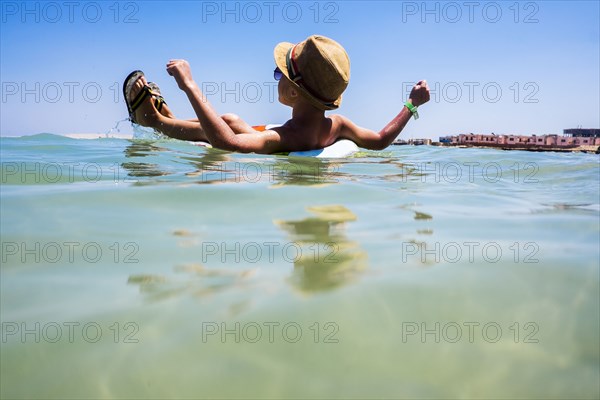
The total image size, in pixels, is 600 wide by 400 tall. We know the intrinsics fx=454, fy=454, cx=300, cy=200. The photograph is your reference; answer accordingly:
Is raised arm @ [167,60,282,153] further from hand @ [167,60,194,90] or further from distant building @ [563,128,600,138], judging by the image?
distant building @ [563,128,600,138]

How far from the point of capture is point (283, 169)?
3529 millimetres

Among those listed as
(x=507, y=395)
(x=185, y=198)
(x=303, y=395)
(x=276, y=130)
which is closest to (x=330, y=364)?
(x=303, y=395)

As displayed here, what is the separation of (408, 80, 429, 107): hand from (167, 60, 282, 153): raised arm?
6.97 ft

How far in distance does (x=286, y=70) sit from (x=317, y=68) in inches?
13.2

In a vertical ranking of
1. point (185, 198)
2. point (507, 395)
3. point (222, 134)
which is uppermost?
point (222, 134)

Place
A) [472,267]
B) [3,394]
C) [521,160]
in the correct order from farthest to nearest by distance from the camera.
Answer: [521,160]
[472,267]
[3,394]

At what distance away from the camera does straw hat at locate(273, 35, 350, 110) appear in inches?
165

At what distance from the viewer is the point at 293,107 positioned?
4.75 m

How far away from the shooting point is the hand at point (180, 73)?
384 cm

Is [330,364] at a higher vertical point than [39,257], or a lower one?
lower

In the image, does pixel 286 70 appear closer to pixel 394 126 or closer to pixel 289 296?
pixel 394 126

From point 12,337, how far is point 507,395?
108cm

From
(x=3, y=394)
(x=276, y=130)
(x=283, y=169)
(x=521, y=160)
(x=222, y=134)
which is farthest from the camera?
(x=521, y=160)

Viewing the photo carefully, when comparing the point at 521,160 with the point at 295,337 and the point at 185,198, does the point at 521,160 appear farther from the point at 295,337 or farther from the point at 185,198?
the point at 295,337
